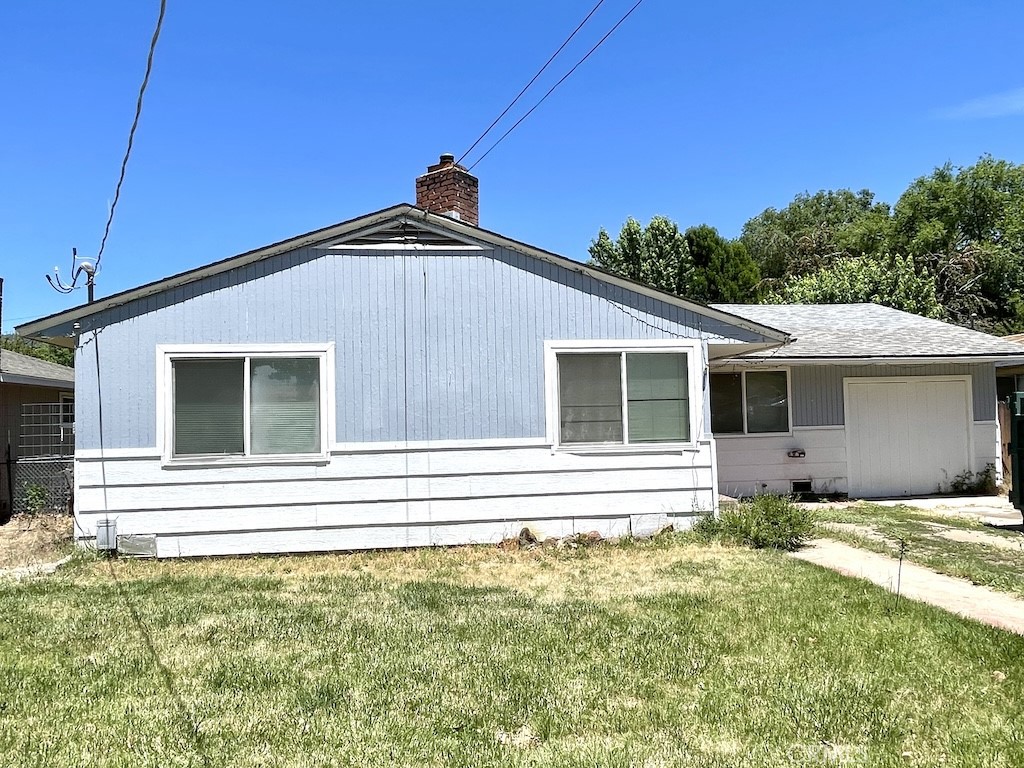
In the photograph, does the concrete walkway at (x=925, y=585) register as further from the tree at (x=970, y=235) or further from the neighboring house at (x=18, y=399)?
the tree at (x=970, y=235)

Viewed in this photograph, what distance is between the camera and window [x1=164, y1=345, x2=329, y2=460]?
8.87 metres

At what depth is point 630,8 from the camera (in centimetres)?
869

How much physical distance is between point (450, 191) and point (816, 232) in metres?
38.2

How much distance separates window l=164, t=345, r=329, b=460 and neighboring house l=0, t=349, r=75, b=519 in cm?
384

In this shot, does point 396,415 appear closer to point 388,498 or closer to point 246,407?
point 388,498

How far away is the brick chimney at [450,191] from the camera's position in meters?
10.4

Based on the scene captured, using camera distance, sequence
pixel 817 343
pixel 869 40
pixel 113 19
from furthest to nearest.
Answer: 1. pixel 817 343
2. pixel 869 40
3. pixel 113 19

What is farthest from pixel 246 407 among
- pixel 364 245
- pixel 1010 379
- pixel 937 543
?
pixel 1010 379

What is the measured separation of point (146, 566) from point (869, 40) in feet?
36.3

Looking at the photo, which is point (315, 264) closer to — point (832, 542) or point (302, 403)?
point (302, 403)

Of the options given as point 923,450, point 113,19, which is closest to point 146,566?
point 113,19

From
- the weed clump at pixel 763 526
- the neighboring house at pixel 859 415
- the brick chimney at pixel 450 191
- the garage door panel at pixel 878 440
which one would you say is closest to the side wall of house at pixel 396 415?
the weed clump at pixel 763 526

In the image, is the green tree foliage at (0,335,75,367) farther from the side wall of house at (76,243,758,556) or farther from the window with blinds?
the window with blinds

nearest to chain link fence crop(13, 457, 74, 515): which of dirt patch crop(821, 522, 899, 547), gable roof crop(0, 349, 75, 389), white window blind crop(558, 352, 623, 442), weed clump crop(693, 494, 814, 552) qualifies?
gable roof crop(0, 349, 75, 389)
